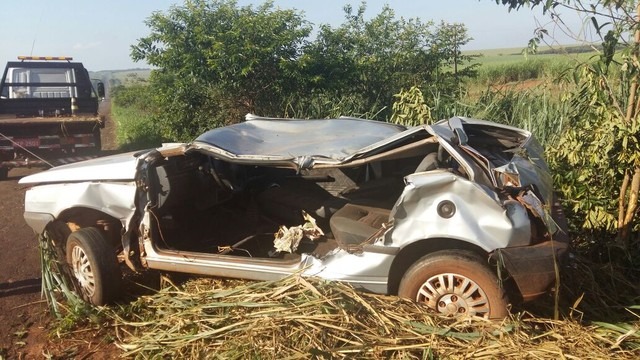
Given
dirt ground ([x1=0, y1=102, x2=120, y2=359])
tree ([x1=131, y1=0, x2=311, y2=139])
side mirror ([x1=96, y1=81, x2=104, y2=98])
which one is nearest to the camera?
dirt ground ([x1=0, y1=102, x2=120, y2=359])

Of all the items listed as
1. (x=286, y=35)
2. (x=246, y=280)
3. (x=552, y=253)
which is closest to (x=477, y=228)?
(x=552, y=253)

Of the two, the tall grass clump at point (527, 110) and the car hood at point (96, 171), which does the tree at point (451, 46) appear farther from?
the car hood at point (96, 171)

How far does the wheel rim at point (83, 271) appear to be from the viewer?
15.8ft

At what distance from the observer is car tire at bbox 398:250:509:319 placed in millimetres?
3656

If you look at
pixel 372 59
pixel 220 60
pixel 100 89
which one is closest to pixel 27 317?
pixel 220 60

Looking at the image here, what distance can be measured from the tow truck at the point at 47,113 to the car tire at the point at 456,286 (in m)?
9.56

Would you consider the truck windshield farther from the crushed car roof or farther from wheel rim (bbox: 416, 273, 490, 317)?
wheel rim (bbox: 416, 273, 490, 317)

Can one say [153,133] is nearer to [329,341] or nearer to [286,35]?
[286,35]

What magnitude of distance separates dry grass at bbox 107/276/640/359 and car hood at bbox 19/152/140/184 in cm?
128

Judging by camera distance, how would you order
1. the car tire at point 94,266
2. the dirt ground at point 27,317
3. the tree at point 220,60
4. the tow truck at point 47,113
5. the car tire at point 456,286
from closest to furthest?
the car tire at point 456,286 → the dirt ground at point 27,317 → the car tire at point 94,266 → the tree at point 220,60 → the tow truck at point 47,113

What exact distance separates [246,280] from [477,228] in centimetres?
193

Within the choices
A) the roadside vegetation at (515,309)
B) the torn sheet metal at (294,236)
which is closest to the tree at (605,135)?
the roadside vegetation at (515,309)

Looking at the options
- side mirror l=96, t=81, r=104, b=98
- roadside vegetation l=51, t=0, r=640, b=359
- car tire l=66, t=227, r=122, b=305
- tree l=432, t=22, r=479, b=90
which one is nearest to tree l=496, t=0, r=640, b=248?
roadside vegetation l=51, t=0, r=640, b=359

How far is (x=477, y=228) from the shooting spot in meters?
3.64
